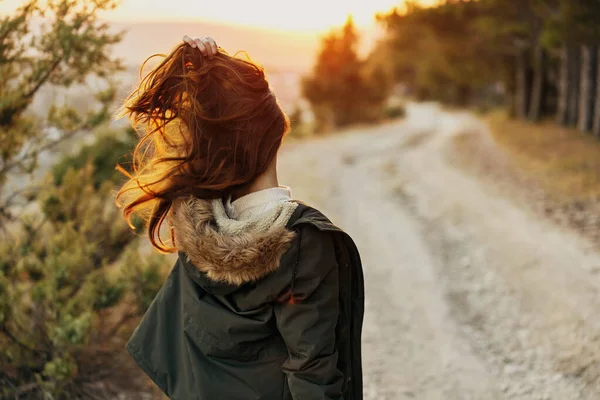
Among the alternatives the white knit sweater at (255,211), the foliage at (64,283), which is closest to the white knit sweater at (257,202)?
the white knit sweater at (255,211)

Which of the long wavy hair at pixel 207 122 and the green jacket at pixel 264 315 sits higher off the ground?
the long wavy hair at pixel 207 122

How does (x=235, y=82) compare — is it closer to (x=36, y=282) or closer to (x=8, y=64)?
(x=8, y=64)

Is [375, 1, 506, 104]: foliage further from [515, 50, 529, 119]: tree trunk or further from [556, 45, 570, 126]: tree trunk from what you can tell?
[556, 45, 570, 126]: tree trunk

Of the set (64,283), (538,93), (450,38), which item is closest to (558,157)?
(450,38)

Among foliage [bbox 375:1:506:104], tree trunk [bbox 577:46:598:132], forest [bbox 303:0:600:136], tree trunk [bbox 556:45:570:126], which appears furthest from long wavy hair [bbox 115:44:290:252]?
tree trunk [bbox 556:45:570:126]

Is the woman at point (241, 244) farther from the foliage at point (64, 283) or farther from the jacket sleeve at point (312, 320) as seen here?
the foliage at point (64, 283)

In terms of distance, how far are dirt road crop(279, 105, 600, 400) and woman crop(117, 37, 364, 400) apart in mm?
2695

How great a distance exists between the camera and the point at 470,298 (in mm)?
5992

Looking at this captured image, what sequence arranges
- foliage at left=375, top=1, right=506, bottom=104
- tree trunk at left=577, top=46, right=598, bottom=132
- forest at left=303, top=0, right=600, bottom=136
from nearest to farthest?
forest at left=303, top=0, right=600, bottom=136 → tree trunk at left=577, top=46, right=598, bottom=132 → foliage at left=375, top=1, right=506, bottom=104

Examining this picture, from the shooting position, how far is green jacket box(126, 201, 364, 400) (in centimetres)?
176

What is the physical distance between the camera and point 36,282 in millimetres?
3926

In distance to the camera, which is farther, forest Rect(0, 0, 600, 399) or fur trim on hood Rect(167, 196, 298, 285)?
forest Rect(0, 0, 600, 399)

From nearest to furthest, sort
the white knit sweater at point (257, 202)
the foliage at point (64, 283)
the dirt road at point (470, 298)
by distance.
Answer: the white knit sweater at point (257, 202), the foliage at point (64, 283), the dirt road at point (470, 298)

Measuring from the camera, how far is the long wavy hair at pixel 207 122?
5.88 feet
